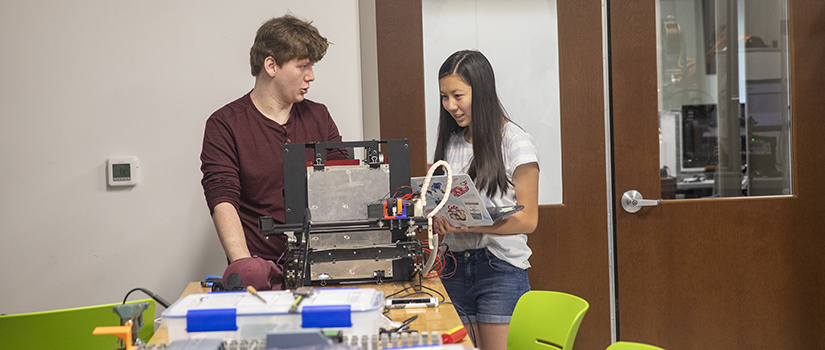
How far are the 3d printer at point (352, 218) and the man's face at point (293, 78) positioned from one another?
451 mm

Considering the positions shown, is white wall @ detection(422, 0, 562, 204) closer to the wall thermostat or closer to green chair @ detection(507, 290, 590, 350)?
green chair @ detection(507, 290, 590, 350)

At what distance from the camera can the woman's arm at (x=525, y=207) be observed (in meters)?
1.96

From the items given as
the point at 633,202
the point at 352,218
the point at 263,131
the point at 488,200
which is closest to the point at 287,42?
the point at 263,131

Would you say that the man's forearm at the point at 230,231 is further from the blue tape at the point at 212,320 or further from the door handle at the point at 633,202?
the door handle at the point at 633,202

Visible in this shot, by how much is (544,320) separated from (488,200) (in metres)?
0.47

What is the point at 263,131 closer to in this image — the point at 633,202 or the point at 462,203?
the point at 462,203

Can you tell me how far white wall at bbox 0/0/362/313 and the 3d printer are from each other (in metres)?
1.06

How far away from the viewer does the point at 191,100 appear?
2617 millimetres

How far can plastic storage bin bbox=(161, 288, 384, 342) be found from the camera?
3.36ft

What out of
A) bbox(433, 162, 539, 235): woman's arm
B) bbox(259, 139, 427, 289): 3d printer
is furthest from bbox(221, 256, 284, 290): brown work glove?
bbox(433, 162, 539, 235): woman's arm

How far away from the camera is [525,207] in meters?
1.98

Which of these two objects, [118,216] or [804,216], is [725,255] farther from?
[118,216]

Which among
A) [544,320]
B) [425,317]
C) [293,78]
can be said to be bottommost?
[544,320]

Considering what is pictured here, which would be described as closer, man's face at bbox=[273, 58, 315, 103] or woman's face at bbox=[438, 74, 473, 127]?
man's face at bbox=[273, 58, 315, 103]
